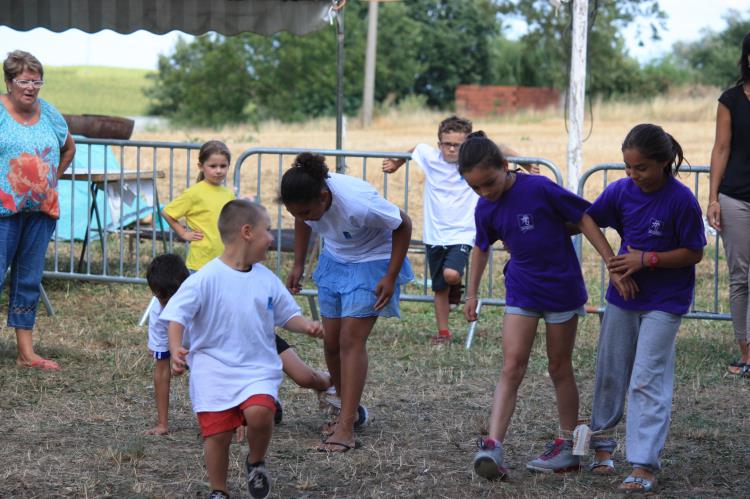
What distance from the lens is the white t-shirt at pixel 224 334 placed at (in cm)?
420

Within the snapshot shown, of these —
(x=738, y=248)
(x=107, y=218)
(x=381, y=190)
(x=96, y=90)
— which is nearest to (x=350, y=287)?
(x=738, y=248)

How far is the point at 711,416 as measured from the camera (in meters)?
6.12

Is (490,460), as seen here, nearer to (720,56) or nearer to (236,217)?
(236,217)

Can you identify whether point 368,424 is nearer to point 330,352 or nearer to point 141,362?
point 330,352

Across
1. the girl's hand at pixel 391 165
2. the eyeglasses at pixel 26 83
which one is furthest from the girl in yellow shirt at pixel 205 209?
the girl's hand at pixel 391 165

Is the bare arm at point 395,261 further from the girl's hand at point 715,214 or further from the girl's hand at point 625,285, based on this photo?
the girl's hand at point 715,214

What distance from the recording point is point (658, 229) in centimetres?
463

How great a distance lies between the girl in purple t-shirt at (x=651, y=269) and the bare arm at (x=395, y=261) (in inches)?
37.8

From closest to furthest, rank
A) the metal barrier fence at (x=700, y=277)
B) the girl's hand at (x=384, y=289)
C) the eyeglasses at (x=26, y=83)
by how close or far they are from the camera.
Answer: the girl's hand at (x=384, y=289), the eyeglasses at (x=26, y=83), the metal barrier fence at (x=700, y=277)

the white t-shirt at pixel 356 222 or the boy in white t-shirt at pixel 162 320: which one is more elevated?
the white t-shirt at pixel 356 222

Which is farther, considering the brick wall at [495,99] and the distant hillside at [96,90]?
the distant hillside at [96,90]

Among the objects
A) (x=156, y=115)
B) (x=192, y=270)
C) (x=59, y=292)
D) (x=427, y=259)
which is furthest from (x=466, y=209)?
(x=156, y=115)

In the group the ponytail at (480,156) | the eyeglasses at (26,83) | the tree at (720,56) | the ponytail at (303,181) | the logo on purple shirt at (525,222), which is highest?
the tree at (720,56)

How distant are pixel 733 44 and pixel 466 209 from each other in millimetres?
53982
